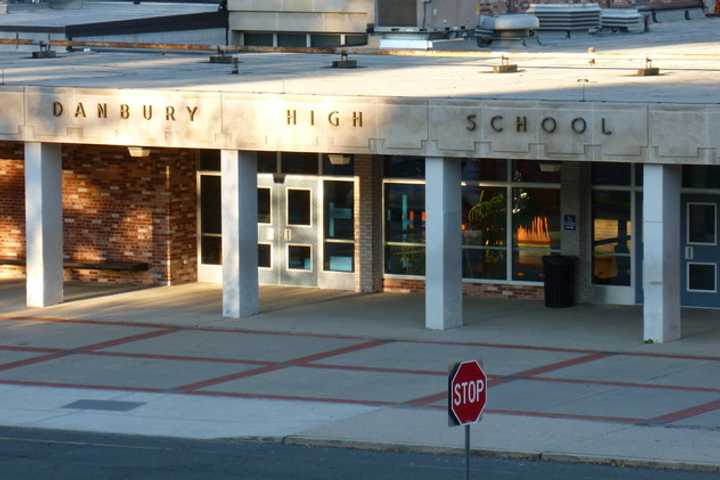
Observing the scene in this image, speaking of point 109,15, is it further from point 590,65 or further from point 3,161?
point 590,65

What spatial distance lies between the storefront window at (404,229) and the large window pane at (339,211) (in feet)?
2.35

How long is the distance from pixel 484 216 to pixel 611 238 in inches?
96.1

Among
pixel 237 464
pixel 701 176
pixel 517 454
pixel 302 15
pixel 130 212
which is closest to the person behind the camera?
pixel 237 464

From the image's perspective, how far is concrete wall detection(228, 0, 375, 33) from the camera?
1671 inches

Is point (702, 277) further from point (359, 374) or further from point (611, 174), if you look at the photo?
point (359, 374)

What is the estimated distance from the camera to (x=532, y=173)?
3159 centimetres

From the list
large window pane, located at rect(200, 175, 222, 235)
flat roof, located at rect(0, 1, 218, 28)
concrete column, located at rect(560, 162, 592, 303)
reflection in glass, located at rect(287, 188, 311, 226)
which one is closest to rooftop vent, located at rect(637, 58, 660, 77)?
concrete column, located at rect(560, 162, 592, 303)

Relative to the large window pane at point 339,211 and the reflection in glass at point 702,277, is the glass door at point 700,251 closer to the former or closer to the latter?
the reflection in glass at point 702,277

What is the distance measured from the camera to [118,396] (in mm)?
23047

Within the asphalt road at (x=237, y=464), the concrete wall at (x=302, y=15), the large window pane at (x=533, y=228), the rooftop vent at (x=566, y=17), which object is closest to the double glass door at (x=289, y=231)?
the large window pane at (x=533, y=228)

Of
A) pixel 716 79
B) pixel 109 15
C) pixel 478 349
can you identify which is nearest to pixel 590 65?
pixel 716 79

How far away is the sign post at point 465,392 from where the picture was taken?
50.5 ft

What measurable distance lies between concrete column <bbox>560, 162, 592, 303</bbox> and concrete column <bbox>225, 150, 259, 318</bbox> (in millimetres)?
5579

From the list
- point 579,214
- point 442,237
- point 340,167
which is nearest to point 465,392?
point 442,237
